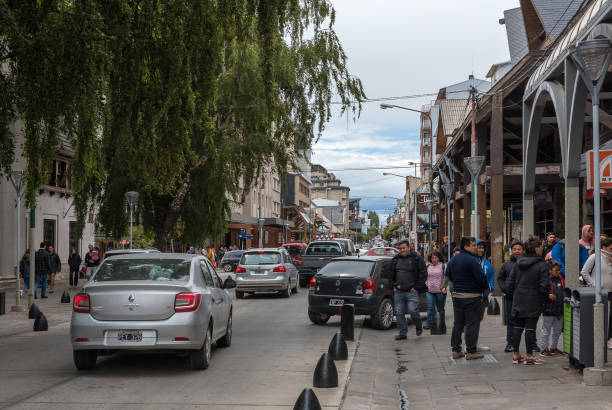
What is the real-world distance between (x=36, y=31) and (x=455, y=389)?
7.25 m

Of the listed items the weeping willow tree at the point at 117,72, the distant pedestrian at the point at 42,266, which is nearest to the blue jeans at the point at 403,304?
the weeping willow tree at the point at 117,72

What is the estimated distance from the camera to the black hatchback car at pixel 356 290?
582 inches

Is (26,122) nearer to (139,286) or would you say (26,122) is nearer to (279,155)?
(139,286)

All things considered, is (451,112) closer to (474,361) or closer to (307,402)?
(474,361)

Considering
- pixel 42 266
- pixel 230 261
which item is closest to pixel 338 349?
pixel 42 266

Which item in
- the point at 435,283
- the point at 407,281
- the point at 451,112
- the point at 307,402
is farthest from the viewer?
the point at 451,112

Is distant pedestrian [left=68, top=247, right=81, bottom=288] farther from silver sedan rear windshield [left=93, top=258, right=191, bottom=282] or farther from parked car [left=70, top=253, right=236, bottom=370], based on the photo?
parked car [left=70, top=253, right=236, bottom=370]

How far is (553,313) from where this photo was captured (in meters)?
A: 9.95

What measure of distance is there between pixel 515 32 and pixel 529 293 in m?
32.0

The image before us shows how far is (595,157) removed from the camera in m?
8.52

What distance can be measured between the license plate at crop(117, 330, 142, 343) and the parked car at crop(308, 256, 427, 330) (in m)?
6.67

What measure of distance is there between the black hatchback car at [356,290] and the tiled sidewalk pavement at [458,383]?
242 cm

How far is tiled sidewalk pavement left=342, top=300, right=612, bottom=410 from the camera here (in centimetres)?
760

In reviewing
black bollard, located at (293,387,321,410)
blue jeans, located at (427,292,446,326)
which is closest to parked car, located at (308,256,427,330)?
blue jeans, located at (427,292,446,326)
